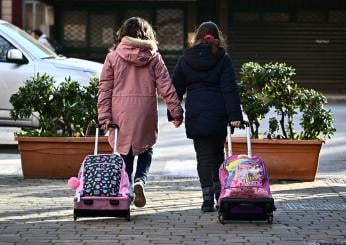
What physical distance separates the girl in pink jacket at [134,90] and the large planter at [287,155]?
6.89ft

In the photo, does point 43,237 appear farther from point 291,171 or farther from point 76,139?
point 291,171

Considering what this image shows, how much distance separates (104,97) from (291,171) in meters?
2.83

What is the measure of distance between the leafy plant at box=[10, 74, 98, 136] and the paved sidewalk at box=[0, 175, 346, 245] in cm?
89

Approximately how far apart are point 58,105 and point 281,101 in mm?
2566

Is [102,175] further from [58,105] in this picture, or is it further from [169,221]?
[58,105]

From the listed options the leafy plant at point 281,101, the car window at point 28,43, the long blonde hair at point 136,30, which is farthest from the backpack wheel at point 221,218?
the car window at point 28,43

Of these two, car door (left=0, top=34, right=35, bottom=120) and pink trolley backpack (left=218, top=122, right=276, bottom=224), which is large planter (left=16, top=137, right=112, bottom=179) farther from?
car door (left=0, top=34, right=35, bottom=120)

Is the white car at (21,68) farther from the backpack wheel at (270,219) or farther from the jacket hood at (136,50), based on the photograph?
the backpack wheel at (270,219)

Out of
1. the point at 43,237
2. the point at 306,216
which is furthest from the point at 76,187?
the point at 306,216

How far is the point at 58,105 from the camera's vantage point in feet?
33.3

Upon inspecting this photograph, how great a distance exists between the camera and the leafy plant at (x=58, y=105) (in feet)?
32.9

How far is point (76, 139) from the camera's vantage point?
390 inches

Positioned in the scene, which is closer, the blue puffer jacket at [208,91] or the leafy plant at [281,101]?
the blue puffer jacket at [208,91]

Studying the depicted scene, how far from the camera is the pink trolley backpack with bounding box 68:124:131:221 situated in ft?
24.0
